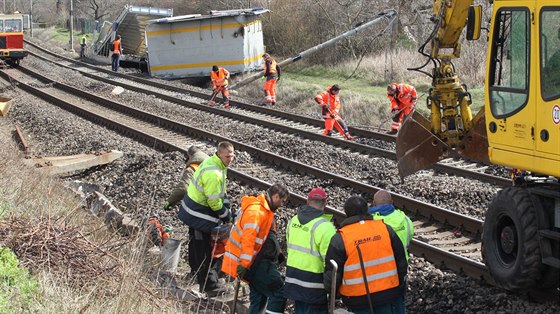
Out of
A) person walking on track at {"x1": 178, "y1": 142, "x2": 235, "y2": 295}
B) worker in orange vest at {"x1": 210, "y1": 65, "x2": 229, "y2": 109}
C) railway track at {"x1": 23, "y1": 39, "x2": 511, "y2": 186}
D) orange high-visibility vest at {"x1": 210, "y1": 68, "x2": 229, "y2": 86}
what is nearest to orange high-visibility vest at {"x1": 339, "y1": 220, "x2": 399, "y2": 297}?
person walking on track at {"x1": 178, "y1": 142, "x2": 235, "y2": 295}

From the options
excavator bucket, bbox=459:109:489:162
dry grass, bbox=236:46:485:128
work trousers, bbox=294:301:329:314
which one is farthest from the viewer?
dry grass, bbox=236:46:485:128

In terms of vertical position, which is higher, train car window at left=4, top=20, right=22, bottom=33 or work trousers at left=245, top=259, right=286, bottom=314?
train car window at left=4, top=20, right=22, bottom=33

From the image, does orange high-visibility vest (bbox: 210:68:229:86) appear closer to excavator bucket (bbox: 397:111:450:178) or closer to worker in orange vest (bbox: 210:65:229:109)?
worker in orange vest (bbox: 210:65:229:109)

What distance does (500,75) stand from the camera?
8.46 metres

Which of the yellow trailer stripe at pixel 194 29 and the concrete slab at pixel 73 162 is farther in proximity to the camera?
the yellow trailer stripe at pixel 194 29

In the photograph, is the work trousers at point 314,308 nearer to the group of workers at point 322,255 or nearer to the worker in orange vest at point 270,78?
the group of workers at point 322,255

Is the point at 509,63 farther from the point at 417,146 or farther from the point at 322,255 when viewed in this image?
the point at 417,146

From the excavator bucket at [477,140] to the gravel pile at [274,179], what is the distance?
3.53 feet

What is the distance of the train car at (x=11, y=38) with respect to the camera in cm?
4062

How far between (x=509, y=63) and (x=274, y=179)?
22.4 ft

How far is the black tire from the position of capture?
25.5ft

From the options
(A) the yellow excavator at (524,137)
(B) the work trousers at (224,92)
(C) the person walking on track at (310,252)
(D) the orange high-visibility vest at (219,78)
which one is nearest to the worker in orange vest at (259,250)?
(C) the person walking on track at (310,252)

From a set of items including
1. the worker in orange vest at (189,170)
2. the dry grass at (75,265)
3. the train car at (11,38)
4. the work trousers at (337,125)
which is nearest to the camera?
the dry grass at (75,265)

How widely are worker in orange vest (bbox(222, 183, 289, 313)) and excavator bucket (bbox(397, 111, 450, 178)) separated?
3.92 metres
